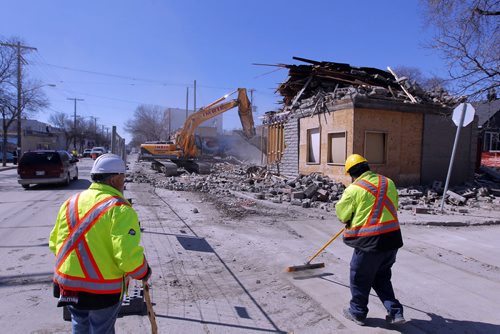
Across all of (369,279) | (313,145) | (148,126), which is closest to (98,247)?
(369,279)

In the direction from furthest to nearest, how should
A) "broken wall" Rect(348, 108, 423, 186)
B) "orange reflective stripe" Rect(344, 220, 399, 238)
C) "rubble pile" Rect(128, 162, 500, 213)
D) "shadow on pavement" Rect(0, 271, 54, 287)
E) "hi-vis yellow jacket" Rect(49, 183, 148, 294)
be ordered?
"broken wall" Rect(348, 108, 423, 186)
"rubble pile" Rect(128, 162, 500, 213)
"shadow on pavement" Rect(0, 271, 54, 287)
"orange reflective stripe" Rect(344, 220, 399, 238)
"hi-vis yellow jacket" Rect(49, 183, 148, 294)

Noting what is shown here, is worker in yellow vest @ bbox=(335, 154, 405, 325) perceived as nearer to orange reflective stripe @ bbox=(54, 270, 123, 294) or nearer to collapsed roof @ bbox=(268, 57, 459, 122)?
orange reflective stripe @ bbox=(54, 270, 123, 294)

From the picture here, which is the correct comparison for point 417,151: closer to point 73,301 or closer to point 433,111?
point 433,111

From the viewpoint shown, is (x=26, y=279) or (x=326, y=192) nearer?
(x=26, y=279)

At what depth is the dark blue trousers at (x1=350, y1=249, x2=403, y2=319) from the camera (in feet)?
12.8

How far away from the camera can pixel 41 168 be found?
16594mm

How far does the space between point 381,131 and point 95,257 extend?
44.2 feet

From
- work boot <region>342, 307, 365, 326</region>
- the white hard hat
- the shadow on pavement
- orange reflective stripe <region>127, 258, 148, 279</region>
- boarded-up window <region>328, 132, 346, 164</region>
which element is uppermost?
boarded-up window <region>328, 132, 346, 164</region>

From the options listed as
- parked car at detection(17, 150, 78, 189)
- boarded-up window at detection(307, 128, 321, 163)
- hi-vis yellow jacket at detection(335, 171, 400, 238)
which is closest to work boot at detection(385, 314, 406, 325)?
Result: hi-vis yellow jacket at detection(335, 171, 400, 238)

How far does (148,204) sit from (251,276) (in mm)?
7221

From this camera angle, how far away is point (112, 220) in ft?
8.30

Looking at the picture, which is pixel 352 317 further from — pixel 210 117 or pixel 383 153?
pixel 210 117

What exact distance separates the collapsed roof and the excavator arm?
3009 millimetres

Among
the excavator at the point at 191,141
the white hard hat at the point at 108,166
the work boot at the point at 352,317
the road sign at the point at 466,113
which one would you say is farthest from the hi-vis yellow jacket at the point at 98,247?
the excavator at the point at 191,141
